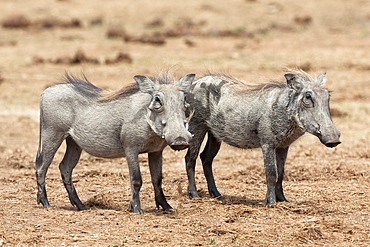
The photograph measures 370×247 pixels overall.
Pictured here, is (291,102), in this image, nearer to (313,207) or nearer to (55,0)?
(313,207)

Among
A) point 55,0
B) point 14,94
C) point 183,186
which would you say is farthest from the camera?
point 55,0

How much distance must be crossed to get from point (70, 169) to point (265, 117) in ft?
7.54

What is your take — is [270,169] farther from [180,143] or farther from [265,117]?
[180,143]

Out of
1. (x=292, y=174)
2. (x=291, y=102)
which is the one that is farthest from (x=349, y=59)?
(x=291, y=102)

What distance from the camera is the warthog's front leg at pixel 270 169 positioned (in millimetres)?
7797

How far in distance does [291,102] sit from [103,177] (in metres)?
3.26

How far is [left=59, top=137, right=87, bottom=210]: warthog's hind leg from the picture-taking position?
7652mm

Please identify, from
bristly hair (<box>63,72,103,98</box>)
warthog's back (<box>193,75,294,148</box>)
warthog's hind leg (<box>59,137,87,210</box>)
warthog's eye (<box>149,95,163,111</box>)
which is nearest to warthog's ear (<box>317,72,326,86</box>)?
warthog's back (<box>193,75,294,148</box>)

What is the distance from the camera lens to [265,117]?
310 inches

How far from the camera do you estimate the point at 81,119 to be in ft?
24.6

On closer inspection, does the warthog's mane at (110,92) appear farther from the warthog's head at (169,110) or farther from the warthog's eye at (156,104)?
the warthog's eye at (156,104)

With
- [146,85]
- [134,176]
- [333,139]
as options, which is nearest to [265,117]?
[333,139]

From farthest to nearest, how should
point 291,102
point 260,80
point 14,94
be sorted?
1. point 14,94
2. point 260,80
3. point 291,102

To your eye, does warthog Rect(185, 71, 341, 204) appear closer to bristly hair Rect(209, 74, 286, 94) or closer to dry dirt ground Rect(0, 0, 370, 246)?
bristly hair Rect(209, 74, 286, 94)
